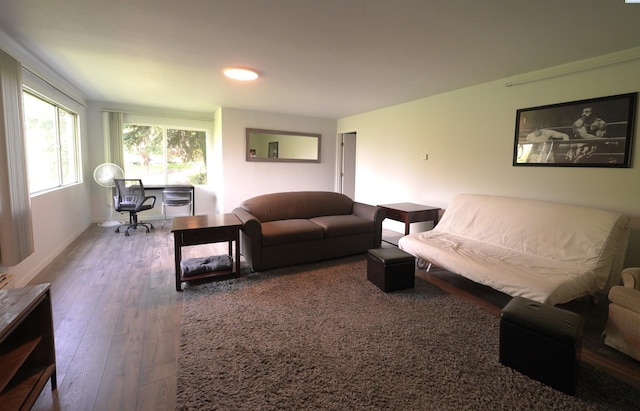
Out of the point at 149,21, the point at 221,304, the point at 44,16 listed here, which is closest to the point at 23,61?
the point at 44,16

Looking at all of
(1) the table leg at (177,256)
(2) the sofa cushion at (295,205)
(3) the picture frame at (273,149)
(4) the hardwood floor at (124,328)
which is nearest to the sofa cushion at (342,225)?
(2) the sofa cushion at (295,205)

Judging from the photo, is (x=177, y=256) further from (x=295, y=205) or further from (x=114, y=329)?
(x=295, y=205)

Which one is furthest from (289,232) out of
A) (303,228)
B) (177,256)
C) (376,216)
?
(376,216)

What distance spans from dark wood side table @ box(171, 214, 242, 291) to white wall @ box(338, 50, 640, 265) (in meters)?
3.16

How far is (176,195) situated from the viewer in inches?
233

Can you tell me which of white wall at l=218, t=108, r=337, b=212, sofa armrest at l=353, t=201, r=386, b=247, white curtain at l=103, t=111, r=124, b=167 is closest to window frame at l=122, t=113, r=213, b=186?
white curtain at l=103, t=111, r=124, b=167

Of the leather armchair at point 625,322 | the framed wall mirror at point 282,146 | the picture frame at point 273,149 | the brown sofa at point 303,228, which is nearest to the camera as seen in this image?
the leather armchair at point 625,322

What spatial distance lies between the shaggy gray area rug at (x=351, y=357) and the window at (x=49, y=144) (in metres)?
2.69

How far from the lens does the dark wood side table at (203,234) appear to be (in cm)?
287

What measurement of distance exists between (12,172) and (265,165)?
4085 millimetres

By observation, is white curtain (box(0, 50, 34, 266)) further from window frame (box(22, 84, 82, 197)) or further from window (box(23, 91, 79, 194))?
window (box(23, 91, 79, 194))

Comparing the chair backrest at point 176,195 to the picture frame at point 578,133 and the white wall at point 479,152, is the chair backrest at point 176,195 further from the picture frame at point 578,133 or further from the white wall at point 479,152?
the picture frame at point 578,133

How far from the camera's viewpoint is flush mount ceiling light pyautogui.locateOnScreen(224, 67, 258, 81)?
3.47m

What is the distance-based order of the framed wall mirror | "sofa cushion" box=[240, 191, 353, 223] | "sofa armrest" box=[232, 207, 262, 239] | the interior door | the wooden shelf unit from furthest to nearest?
the interior door < the framed wall mirror < "sofa cushion" box=[240, 191, 353, 223] < "sofa armrest" box=[232, 207, 262, 239] < the wooden shelf unit
